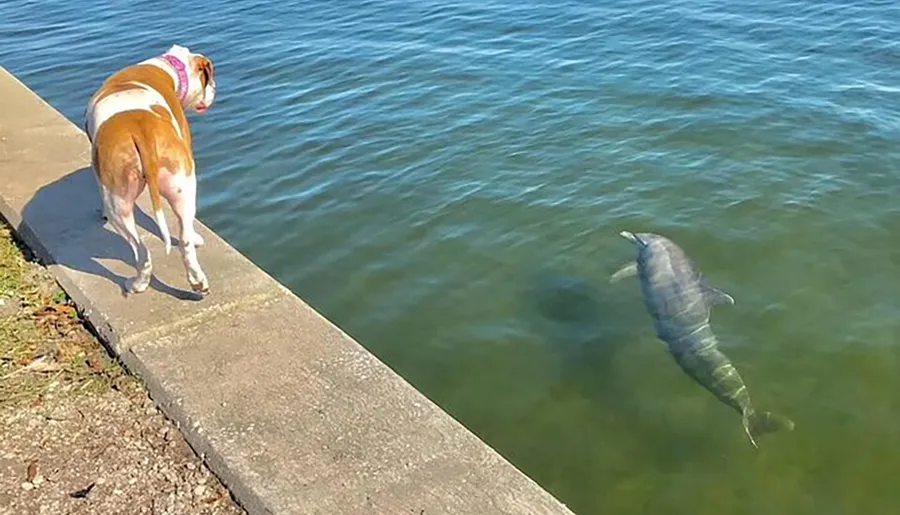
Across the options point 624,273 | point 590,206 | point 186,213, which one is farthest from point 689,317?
point 186,213

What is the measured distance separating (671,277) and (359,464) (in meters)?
3.53

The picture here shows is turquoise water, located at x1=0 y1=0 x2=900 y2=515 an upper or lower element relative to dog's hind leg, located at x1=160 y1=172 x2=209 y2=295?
lower

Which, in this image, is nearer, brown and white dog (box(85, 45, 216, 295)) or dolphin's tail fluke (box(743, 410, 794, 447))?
brown and white dog (box(85, 45, 216, 295))

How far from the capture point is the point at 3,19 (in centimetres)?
1748

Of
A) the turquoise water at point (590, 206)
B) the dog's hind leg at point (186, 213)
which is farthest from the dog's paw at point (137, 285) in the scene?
the turquoise water at point (590, 206)

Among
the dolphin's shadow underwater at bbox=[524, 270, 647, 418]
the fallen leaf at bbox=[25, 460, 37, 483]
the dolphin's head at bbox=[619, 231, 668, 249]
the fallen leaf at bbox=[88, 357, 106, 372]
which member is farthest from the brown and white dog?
the dolphin's head at bbox=[619, 231, 668, 249]

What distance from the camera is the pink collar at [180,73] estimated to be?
21.0 ft

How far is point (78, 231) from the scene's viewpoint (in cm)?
650

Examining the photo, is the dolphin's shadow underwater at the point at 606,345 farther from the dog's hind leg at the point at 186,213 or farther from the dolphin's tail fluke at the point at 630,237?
the dog's hind leg at the point at 186,213

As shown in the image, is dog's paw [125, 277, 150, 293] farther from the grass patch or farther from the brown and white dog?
the grass patch

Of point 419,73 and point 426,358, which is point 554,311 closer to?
point 426,358

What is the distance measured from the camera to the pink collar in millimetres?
6414

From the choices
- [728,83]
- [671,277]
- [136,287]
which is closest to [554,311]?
[671,277]

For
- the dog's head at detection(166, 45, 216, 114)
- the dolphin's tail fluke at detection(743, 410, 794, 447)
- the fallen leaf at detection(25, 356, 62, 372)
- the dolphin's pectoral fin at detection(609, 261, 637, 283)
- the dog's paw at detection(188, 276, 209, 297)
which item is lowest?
the dolphin's tail fluke at detection(743, 410, 794, 447)
